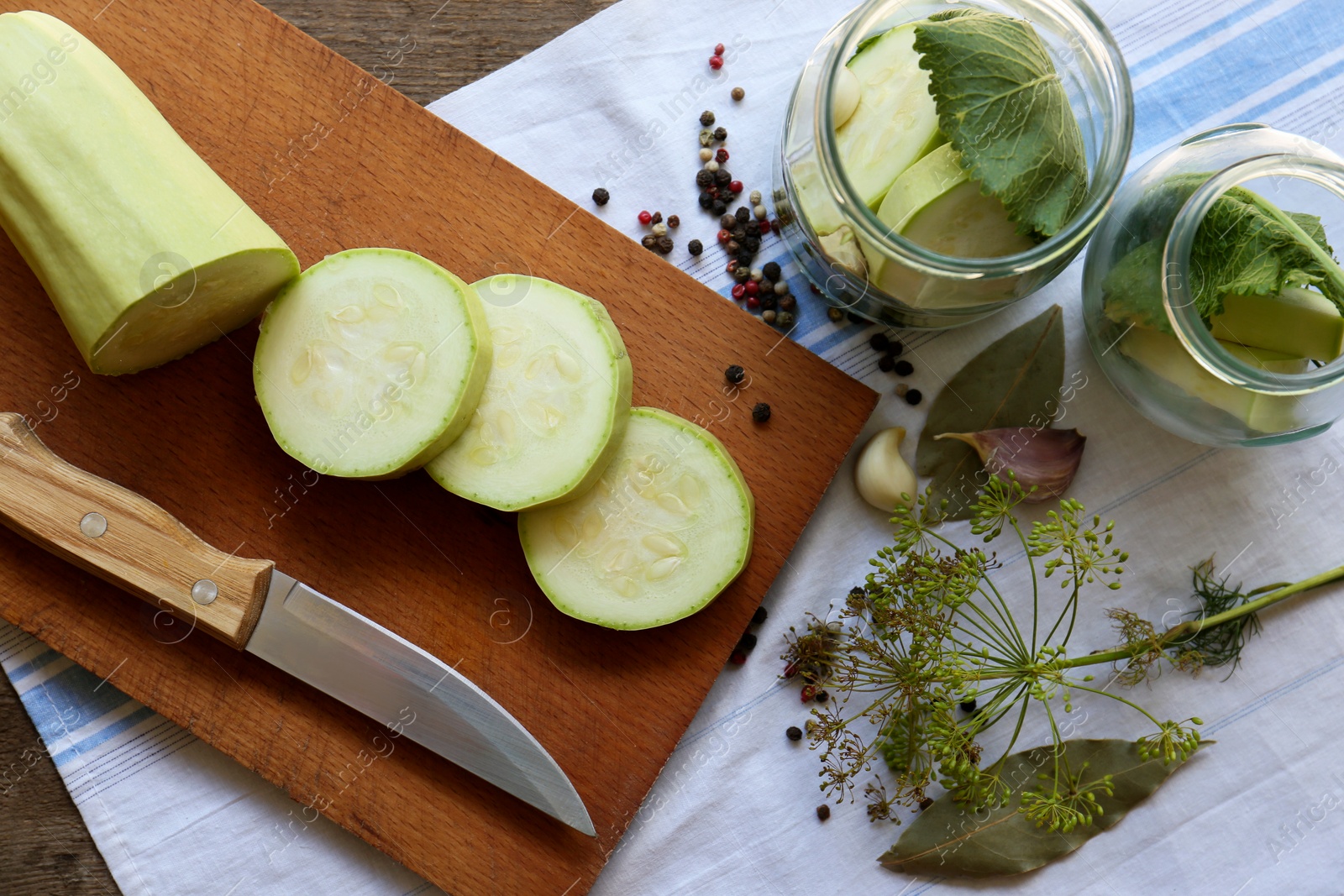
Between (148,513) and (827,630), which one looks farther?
(827,630)

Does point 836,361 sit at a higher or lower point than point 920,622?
higher

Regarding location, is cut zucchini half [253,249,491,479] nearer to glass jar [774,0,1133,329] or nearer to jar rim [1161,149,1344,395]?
glass jar [774,0,1133,329]

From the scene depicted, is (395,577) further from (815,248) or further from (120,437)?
(815,248)

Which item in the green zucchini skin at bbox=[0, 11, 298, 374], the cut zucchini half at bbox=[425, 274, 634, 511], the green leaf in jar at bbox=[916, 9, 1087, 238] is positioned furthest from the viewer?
the cut zucchini half at bbox=[425, 274, 634, 511]

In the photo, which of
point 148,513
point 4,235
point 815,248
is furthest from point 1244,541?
point 4,235

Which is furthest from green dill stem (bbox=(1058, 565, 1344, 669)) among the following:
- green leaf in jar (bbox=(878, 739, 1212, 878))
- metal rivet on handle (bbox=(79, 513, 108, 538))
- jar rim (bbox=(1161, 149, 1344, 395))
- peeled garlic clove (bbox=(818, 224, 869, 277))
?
metal rivet on handle (bbox=(79, 513, 108, 538))
